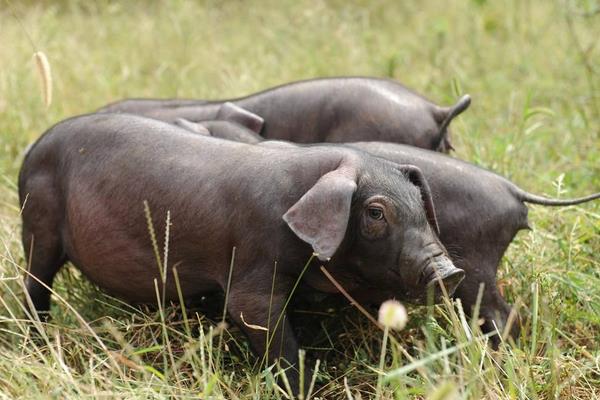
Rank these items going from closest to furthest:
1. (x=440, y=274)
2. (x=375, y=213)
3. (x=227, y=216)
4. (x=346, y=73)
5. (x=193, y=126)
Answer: (x=440, y=274) < (x=375, y=213) < (x=227, y=216) < (x=193, y=126) < (x=346, y=73)

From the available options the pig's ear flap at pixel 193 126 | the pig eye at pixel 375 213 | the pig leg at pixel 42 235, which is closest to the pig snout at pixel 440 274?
the pig eye at pixel 375 213

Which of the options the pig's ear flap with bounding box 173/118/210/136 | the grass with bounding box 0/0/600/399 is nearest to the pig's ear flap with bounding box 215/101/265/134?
the pig's ear flap with bounding box 173/118/210/136

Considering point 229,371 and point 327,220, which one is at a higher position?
point 327,220

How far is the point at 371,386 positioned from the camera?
3383 millimetres

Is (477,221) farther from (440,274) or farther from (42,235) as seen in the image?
(42,235)

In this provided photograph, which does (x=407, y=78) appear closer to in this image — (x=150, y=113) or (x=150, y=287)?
(x=150, y=113)

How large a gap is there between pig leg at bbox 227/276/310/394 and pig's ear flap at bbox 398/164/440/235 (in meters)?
0.63

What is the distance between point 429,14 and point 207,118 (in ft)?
14.2

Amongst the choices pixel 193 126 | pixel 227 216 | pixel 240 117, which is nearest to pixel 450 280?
pixel 227 216

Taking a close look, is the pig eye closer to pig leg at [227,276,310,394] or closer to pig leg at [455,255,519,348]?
pig leg at [227,276,310,394]

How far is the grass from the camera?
3152mm

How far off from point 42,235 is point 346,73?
359 cm

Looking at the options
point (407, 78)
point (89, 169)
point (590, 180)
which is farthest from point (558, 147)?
point (89, 169)

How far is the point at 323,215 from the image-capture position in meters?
3.21
